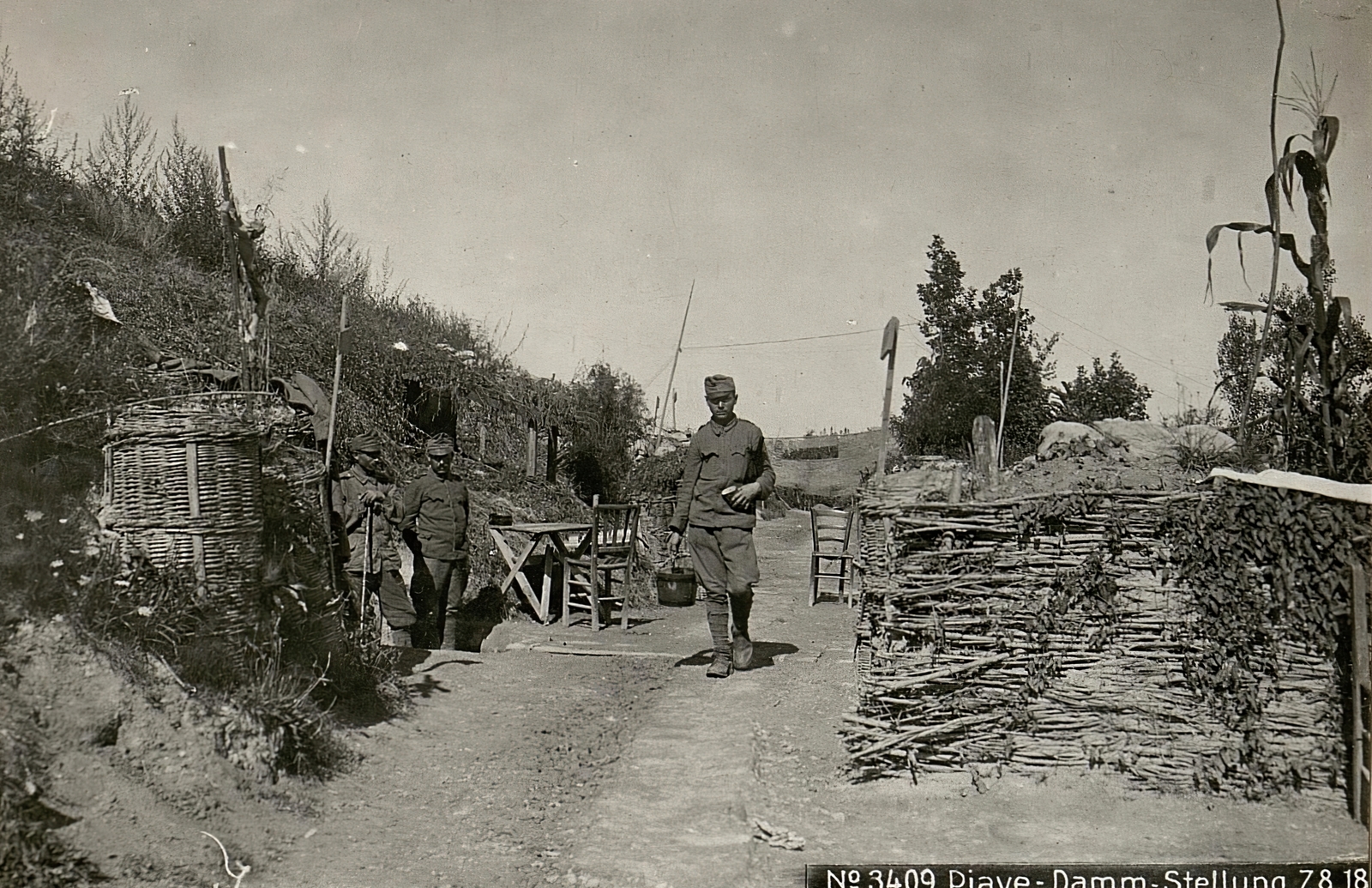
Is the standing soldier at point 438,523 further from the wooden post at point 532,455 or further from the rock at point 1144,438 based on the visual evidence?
the wooden post at point 532,455

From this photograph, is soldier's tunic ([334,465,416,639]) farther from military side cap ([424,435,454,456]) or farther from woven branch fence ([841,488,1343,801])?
woven branch fence ([841,488,1343,801])

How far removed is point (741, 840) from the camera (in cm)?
407

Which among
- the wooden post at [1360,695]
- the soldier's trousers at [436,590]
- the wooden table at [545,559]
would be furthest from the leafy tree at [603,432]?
the wooden post at [1360,695]

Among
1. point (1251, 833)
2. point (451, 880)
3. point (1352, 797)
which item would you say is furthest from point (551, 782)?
point (1352, 797)

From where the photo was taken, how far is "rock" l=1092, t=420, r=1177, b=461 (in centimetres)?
589

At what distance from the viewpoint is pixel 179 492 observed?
14.0ft

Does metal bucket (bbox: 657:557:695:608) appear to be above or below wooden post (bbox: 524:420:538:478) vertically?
below

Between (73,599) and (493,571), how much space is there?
275 inches

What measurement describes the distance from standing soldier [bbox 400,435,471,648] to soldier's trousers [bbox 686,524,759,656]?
8.44 ft

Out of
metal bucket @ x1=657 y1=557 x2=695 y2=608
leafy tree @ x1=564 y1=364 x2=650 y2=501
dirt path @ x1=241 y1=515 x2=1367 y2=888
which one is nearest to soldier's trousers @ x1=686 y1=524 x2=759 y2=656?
dirt path @ x1=241 y1=515 x2=1367 y2=888

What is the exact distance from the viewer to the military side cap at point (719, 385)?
6773 millimetres

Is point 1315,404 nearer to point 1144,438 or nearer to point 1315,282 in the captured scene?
point 1315,282

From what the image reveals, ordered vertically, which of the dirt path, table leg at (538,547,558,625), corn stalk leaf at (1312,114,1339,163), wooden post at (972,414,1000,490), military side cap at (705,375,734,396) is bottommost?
the dirt path

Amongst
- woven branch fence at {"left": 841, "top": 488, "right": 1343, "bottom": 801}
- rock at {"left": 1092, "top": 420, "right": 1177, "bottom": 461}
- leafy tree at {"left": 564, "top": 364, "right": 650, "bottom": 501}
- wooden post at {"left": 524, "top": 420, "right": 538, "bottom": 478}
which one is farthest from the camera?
leafy tree at {"left": 564, "top": 364, "right": 650, "bottom": 501}
